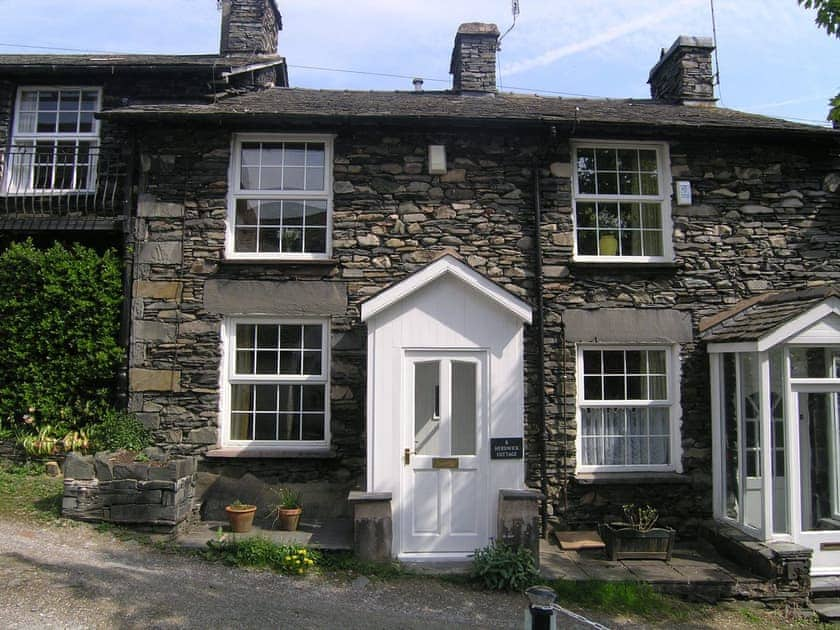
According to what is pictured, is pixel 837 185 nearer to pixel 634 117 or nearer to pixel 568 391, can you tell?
pixel 634 117

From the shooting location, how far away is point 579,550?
759 centimetres

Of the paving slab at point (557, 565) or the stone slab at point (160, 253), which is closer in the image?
the paving slab at point (557, 565)

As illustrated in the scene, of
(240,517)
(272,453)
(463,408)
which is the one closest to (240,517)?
(240,517)

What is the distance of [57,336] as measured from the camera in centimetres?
857

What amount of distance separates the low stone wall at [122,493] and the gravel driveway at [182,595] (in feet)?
1.03

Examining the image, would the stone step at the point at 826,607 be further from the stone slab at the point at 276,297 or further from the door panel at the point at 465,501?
the stone slab at the point at 276,297

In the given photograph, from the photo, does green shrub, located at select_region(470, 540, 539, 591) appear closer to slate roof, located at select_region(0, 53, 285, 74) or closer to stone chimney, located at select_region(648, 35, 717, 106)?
slate roof, located at select_region(0, 53, 285, 74)

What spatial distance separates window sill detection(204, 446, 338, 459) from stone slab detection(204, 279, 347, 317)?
180cm

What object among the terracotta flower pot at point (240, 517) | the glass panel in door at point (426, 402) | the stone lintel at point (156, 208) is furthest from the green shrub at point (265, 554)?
the stone lintel at point (156, 208)

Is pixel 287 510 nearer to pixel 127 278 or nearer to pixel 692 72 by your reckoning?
pixel 127 278

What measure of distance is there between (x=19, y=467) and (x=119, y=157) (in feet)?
15.4

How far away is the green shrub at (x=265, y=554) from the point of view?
21.6ft

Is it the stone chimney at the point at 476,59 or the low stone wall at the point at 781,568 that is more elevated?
the stone chimney at the point at 476,59

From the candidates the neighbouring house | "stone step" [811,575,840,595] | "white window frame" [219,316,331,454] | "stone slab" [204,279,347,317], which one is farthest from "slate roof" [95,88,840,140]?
"stone step" [811,575,840,595]
